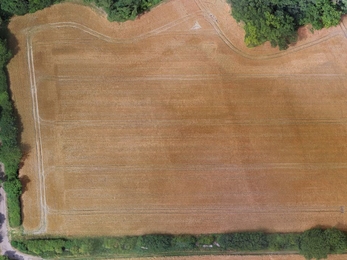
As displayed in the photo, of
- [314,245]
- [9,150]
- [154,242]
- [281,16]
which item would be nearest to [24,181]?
[9,150]

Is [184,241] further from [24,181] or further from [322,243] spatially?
[24,181]

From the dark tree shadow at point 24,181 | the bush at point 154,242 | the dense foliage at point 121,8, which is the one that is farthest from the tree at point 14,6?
the bush at point 154,242

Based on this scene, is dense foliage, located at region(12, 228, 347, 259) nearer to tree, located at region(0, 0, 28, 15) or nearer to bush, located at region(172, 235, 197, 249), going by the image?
bush, located at region(172, 235, 197, 249)

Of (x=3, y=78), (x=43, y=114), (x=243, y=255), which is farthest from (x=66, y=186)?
(x=243, y=255)

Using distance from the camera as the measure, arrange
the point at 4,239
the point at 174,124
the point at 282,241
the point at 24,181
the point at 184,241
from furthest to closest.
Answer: the point at 174,124 < the point at 24,181 < the point at 4,239 < the point at 282,241 < the point at 184,241

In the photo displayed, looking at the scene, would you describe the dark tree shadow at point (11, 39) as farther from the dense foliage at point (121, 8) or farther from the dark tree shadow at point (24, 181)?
the dark tree shadow at point (24, 181)

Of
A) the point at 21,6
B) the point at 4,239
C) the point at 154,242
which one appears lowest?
the point at 154,242
